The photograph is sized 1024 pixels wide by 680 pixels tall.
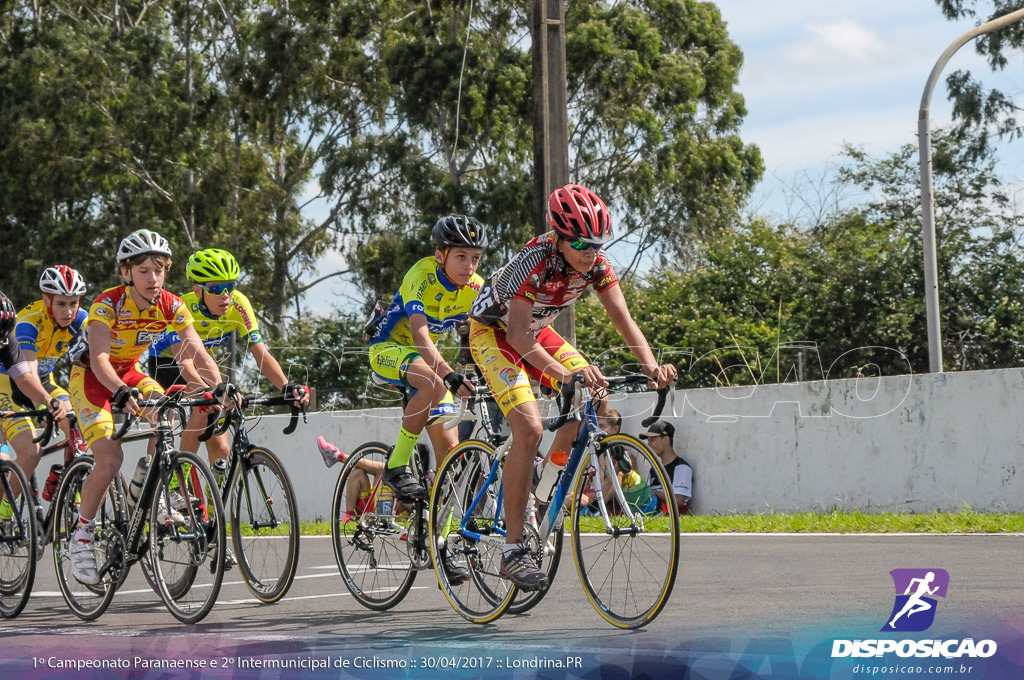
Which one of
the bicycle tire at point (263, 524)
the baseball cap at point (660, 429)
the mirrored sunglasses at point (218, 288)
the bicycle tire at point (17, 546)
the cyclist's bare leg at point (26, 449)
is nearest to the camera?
the bicycle tire at point (263, 524)

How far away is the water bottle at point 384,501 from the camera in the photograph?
7.98 metres

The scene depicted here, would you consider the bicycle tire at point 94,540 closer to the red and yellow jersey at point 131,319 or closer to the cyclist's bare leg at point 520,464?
the red and yellow jersey at point 131,319

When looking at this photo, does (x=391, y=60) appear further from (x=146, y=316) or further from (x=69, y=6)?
(x=146, y=316)

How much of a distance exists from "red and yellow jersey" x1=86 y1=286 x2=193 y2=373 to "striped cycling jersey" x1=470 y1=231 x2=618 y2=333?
2.20 m

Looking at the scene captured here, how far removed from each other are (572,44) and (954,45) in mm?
17071

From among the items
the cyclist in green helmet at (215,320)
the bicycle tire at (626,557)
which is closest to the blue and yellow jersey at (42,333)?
the cyclist in green helmet at (215,320)

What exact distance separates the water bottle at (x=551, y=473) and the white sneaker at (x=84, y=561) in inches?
115

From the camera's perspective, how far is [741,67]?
34219 mm

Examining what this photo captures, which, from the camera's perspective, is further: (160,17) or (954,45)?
(160,17)

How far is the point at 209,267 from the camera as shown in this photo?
868 centimetres

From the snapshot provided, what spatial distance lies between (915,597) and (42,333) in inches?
276

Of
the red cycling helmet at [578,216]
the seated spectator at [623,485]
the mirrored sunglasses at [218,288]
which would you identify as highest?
the red cycling helmet at [578,216]

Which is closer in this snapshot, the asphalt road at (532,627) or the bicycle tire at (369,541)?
the asphalt road at (532,627)

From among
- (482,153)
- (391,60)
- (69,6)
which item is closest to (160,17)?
(69,6)
